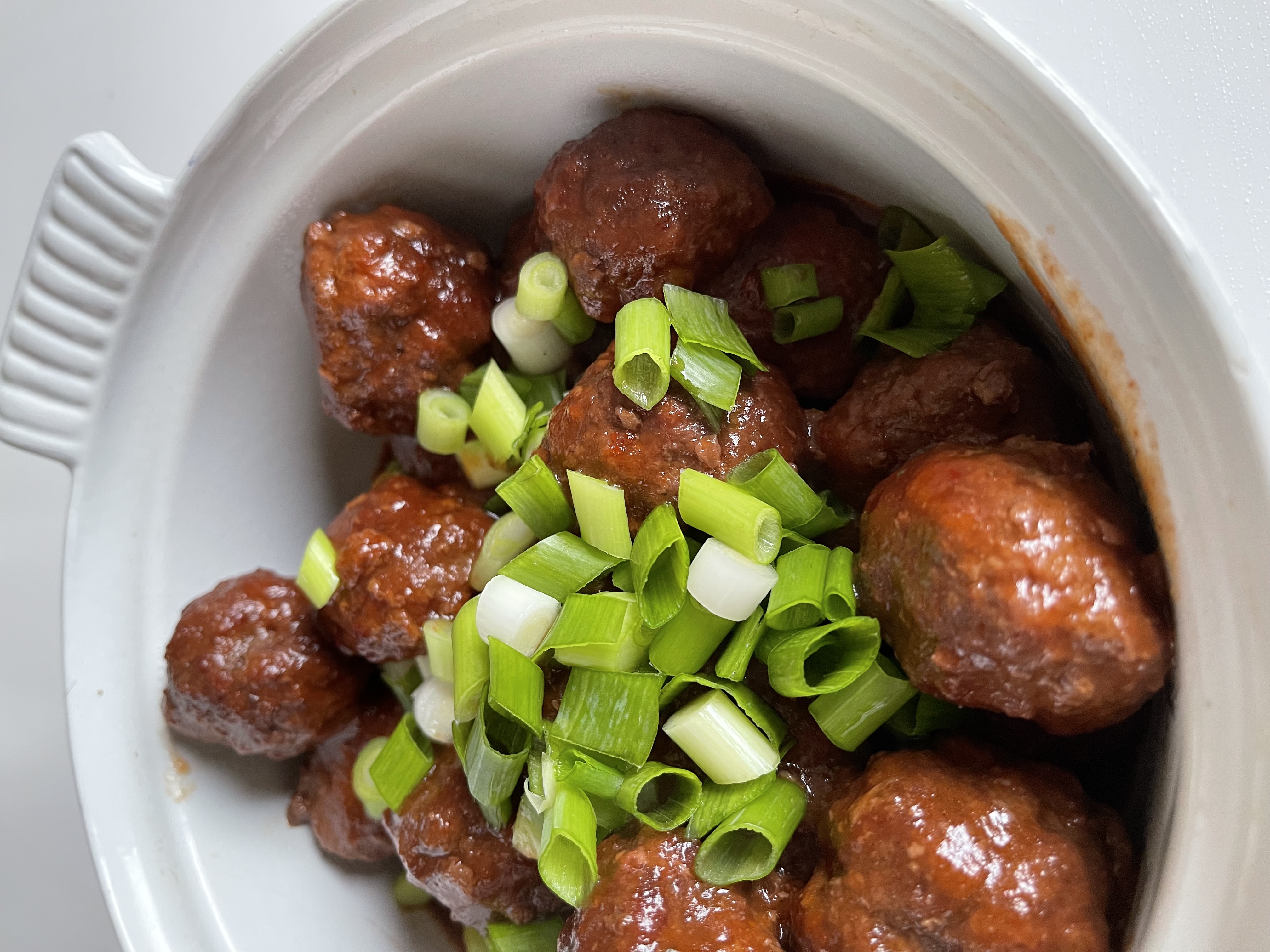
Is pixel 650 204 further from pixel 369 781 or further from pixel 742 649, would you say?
pixel 369 781

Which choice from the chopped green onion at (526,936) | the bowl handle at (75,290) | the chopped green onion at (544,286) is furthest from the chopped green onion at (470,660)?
the bowl handle at (75,290)

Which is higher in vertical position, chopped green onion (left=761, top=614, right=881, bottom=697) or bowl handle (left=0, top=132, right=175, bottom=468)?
chopped green onion (left=761, top=614, right=881, bottom=697)

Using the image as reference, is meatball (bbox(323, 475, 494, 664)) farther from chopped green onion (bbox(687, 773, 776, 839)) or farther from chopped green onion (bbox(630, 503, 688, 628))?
chopped green onion (bbox(687, 773, 776, 839))

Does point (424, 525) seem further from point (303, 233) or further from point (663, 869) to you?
point (663, 869)

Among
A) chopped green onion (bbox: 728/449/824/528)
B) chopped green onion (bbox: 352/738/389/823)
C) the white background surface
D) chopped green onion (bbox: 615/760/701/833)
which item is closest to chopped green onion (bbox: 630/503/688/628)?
chopped green onion (bbox: 728/449/824/528)

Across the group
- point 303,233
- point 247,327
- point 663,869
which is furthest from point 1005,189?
point 247,327
